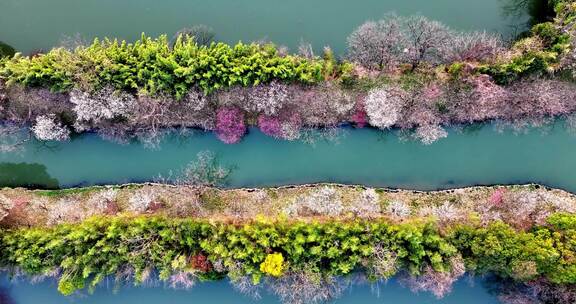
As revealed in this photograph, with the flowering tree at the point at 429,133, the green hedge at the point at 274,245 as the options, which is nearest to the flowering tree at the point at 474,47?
the flowering tree at the point at 429,133

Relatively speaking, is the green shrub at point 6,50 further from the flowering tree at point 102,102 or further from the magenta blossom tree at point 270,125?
the magenta blossom tree at point 270,125

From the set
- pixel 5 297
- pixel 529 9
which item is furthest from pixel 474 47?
pixel 5 297

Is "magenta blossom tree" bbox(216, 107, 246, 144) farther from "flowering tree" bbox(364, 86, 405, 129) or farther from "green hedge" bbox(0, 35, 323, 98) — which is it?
"flowering tree" bbox(364, 86, 405, 129)

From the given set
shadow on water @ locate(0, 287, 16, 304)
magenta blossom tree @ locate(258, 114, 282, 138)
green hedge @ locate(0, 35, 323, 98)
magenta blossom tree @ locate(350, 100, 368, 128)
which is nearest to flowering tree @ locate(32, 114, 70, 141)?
green hedge @ locate(0, 35, 323, 98)

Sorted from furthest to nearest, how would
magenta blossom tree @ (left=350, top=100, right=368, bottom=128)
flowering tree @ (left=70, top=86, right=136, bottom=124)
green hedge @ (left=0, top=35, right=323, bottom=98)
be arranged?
magenta blossom tree @ (left=350, top=100, right=368, bottom=128)
flowering tree @ (left=70, top=86, right=136, bottom=124)
green hedge @ (left=0, top=35, right=323, bottom=98)

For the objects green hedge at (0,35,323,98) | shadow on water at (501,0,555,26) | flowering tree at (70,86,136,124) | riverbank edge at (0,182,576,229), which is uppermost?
shadow on water at (501,0,555,26)

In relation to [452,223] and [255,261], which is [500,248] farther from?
[255,261]

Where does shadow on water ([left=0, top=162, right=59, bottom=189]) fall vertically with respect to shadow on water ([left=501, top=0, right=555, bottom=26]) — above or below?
below

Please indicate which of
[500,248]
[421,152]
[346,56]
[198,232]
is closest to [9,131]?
[198,232]
